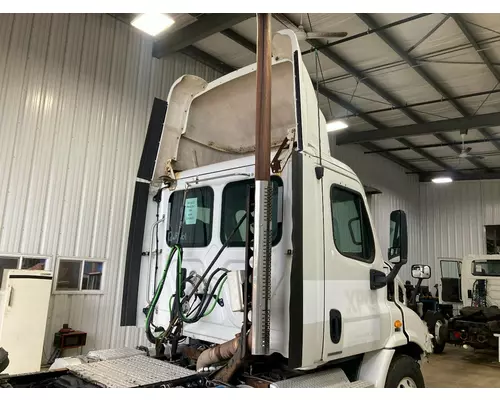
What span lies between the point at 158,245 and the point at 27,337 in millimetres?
2664

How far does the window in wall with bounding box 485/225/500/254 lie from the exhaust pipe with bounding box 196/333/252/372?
604 inches

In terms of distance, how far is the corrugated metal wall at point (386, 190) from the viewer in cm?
1309

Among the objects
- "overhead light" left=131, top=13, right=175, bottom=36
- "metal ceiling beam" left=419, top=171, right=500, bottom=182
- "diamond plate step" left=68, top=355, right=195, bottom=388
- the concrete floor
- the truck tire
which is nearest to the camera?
"diamond plate step" left=68, top=355, right=195, bottom=388

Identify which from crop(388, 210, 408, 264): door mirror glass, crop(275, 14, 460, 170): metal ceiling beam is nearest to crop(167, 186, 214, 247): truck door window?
crop(388, 210, 408, 264): door mirror glass

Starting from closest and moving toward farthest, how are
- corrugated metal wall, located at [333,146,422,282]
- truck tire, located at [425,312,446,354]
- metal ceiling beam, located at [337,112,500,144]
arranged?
truck tire, located at [425,312,446,354] < metal ceiling beam, located at [337,112,500,144] < corrugated metal wall, located at [333,146,422,282]

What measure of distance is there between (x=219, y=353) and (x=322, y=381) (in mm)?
705

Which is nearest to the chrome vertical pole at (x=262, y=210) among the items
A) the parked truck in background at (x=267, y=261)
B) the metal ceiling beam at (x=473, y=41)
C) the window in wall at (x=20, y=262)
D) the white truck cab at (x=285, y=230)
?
the parked truck in background at (x=267, y=261)

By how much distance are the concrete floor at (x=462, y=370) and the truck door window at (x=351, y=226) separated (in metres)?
4.34

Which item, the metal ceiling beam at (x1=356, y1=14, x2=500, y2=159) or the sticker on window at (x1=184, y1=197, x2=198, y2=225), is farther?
the metal ceiling beam at (x1=356, y1=14, x2=500, y2=159)

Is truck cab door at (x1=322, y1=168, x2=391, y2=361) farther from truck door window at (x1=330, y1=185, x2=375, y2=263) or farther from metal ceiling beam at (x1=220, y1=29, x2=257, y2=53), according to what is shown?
metal ceiling beam at (x1=220, y1=29, x2=257, y2=53)

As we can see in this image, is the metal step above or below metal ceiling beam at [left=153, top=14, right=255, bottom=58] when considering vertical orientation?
below

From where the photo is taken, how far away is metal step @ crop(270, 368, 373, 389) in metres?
2.57

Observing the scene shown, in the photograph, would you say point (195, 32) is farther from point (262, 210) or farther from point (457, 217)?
point (457, 217)

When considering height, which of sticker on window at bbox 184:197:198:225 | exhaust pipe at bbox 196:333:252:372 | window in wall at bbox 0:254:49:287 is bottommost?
exhaust pipe at bbox 196:333:252:372
